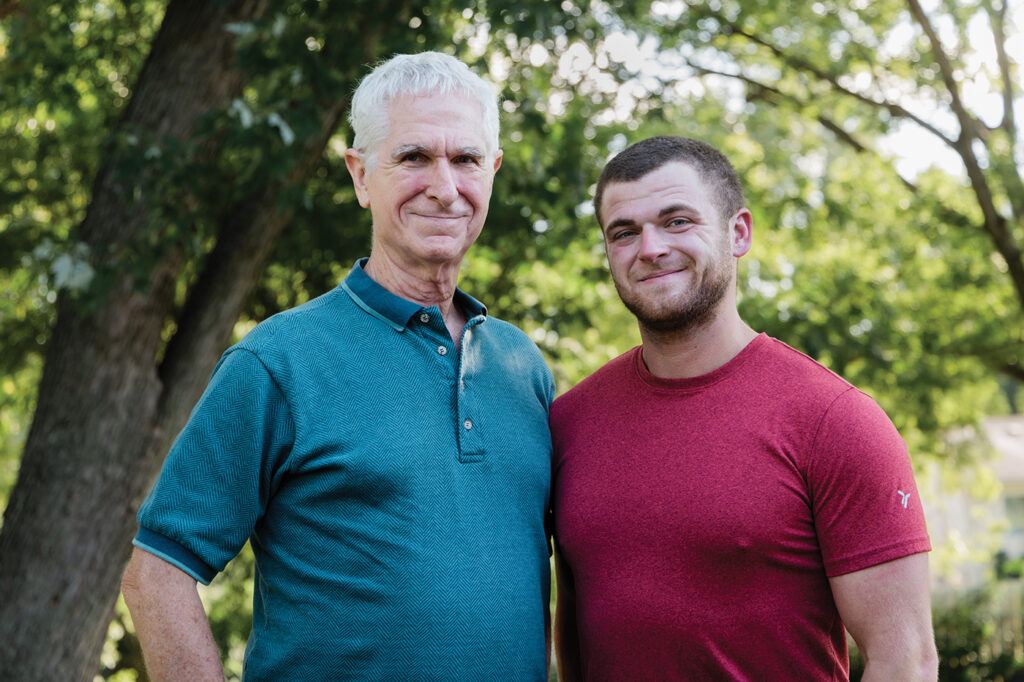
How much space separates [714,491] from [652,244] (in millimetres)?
692

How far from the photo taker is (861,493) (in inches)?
82.8

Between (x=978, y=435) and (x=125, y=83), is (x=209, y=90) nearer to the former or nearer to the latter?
(x=125, y=83)

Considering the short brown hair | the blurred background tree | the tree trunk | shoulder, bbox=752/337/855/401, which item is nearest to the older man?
the short brown hair

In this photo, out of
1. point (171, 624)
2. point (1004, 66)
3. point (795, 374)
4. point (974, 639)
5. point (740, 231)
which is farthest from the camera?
point (974, 639)

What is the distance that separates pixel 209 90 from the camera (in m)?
4.81

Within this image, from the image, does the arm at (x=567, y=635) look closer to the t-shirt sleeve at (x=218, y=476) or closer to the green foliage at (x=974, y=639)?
the t-shirt sleeve at (x=218, y=476)

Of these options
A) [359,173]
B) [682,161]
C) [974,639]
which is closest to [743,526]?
[682,161]

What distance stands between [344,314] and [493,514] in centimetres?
65

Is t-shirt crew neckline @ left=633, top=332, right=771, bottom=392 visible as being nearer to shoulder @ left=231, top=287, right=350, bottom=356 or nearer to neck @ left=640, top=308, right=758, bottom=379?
neck @ left=640, top=308, right=758, bottom=379

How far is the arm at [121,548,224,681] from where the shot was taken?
2.01 m

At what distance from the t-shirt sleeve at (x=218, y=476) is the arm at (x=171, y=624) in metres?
0.04

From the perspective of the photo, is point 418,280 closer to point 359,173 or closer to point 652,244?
point 359,173

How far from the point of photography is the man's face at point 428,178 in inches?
95.4

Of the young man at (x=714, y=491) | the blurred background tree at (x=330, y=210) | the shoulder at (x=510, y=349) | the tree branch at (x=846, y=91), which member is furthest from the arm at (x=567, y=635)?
the tree branch at (x=846, y=91)
